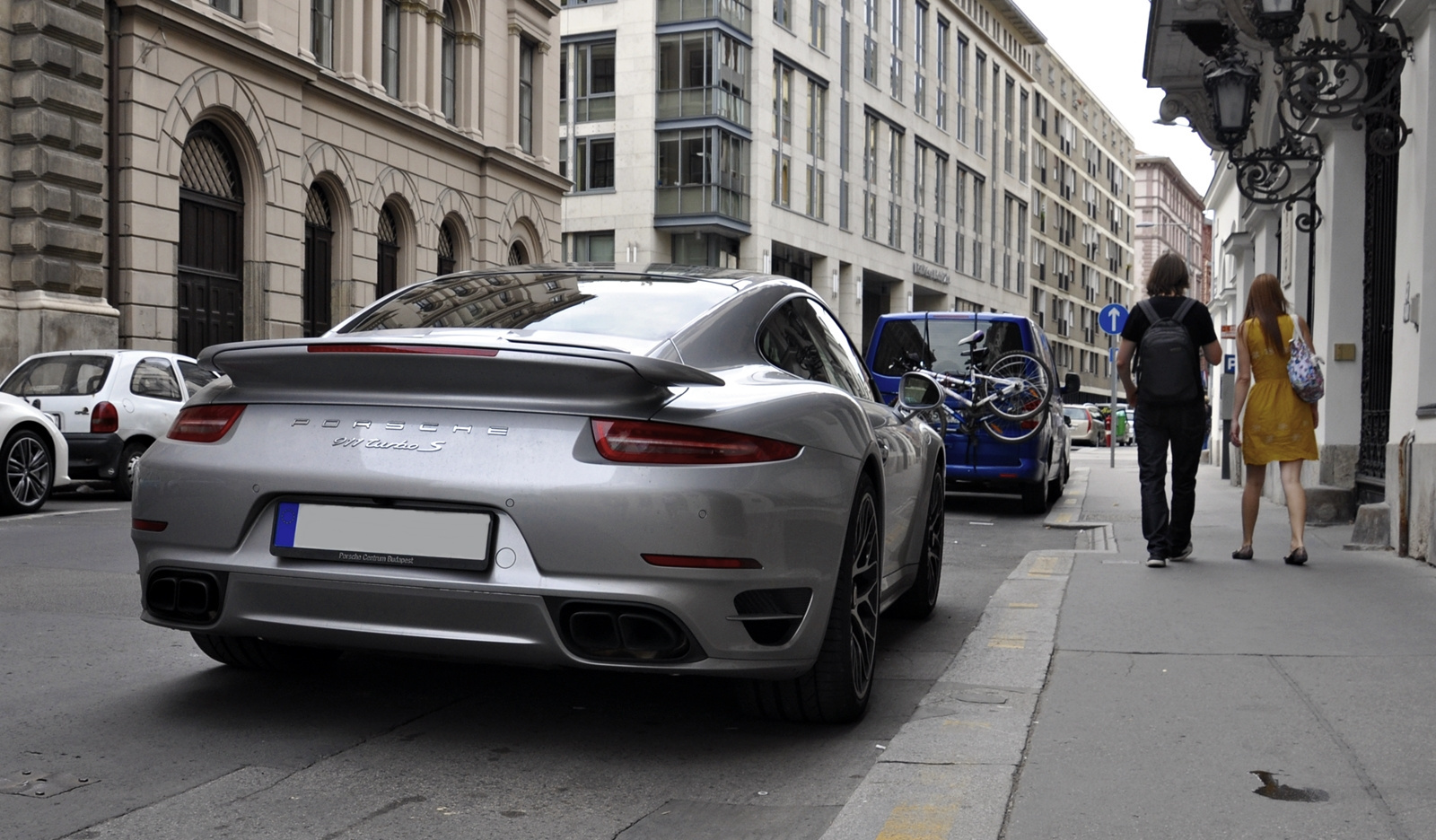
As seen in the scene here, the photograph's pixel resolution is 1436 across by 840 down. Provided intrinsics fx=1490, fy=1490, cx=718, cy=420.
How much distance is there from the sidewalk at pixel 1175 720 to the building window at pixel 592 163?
41.2 meters

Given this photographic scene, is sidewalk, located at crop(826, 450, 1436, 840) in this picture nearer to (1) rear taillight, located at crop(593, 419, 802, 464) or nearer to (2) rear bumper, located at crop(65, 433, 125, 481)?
(1) rear taillight, located at crop(593, 419, 802, 464)

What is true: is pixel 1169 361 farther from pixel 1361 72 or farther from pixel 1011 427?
pixel 1011 427

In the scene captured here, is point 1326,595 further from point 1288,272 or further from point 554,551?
point 1288,272

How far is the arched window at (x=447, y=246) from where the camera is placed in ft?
108

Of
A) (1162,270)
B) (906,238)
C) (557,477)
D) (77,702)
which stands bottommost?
(77,702)

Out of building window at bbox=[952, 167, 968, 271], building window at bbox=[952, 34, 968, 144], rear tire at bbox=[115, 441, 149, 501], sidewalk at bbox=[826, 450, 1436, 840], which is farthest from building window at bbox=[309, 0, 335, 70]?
building window at bbox=[952, 34, 968, 144]

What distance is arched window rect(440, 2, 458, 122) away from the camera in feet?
107

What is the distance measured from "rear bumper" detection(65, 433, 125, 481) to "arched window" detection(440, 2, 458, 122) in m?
18.9

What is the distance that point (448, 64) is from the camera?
32844 mm

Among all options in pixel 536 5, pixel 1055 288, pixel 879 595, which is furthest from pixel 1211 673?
pixel 1055 288

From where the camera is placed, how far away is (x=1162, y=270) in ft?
29.3

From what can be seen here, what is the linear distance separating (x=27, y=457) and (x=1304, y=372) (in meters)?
9.96

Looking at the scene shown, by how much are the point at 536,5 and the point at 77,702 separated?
1314 inches

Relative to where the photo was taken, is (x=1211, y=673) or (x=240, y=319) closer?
(x=1211, y=673)
